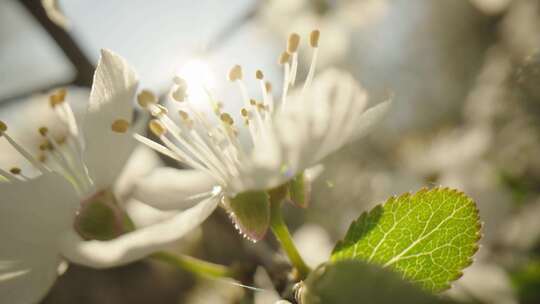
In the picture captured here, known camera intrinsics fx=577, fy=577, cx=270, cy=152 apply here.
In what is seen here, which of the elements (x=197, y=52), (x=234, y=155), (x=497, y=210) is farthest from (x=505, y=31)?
(x=234, y=155)

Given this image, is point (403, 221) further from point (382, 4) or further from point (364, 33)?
point (364, 33)

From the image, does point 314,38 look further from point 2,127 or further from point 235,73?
point 2,127

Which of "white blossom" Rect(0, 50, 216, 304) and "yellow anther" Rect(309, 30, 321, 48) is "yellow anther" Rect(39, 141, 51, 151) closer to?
"white blossom" Rect(0, 50, 216, 304)

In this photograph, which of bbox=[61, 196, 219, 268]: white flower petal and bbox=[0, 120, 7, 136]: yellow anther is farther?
bbox=[0, 120, 7, 136]: yellow anther

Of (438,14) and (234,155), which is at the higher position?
(234,155)

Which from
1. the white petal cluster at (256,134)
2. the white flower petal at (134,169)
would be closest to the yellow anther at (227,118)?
the white petal cluster at (256,134)

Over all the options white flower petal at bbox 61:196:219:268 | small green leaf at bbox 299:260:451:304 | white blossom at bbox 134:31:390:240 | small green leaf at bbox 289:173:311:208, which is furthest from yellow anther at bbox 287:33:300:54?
small green leaf at bbox 299:260:451:304

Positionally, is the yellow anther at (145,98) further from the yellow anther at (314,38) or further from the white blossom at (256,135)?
the yellow anther at (314,38)
